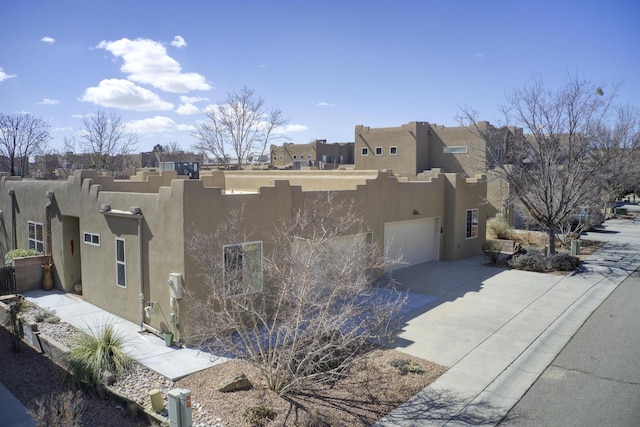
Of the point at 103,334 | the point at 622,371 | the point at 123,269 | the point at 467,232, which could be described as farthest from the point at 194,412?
the point at 467,232

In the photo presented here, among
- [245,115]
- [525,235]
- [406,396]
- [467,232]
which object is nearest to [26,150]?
[245,115]

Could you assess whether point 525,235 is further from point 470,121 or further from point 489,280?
point 489,280

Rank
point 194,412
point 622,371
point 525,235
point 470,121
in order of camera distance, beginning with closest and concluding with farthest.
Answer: point 194,412 < point 622,371 < point 470,121 < point 525,235

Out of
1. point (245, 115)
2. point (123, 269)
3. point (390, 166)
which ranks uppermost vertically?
point (245, 115)

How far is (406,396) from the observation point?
828cm

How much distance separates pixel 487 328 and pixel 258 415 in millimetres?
7067

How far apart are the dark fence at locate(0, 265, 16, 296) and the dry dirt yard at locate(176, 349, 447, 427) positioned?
32.6 feet

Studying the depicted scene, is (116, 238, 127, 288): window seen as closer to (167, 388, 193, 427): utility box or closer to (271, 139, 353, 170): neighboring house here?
(167, 388, 193, 427): utility box

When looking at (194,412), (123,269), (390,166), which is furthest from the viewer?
(390,166)

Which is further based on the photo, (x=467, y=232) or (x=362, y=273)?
(x=467, y=232)

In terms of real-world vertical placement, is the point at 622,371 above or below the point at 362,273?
below

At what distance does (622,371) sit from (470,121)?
653 inches

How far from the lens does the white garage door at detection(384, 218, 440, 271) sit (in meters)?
18.3

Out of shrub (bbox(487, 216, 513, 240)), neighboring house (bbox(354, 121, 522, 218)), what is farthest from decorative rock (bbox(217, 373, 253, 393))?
neighboring house (bbox(354, 121, 522, 218))
